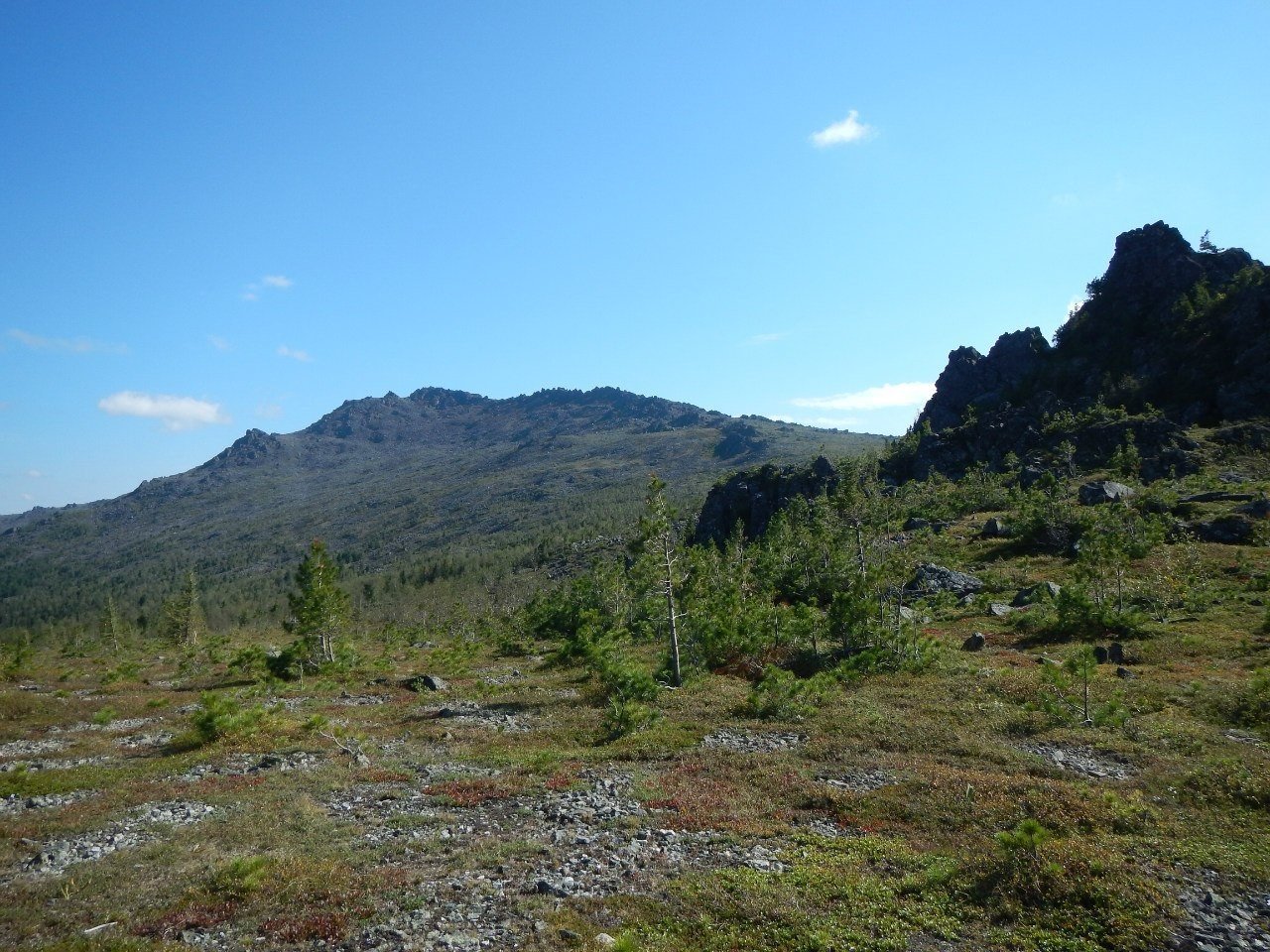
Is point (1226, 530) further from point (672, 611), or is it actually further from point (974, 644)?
point (672, 611)

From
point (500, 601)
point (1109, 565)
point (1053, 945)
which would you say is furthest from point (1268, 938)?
point (500, 601)

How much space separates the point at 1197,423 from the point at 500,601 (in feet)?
443

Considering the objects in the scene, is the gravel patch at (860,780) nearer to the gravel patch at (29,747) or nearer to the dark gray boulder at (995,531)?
the gravel patch at (29,747)

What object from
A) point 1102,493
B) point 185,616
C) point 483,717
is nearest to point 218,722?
point 483,717

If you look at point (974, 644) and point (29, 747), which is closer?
point (29, 747)

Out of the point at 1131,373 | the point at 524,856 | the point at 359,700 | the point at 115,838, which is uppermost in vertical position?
the point at 1131,373

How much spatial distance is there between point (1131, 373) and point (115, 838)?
15905 centimetres

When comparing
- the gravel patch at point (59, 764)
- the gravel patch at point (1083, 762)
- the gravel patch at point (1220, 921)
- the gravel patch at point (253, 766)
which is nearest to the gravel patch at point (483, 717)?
the gravel patch at point (253, 766)

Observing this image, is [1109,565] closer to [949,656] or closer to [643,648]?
[949,656]

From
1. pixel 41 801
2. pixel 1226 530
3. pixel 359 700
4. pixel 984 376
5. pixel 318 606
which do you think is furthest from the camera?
pixel 984 376

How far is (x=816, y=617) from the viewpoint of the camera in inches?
1593

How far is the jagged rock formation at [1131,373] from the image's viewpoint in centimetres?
10412

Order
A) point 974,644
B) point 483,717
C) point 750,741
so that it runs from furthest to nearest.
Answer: point 974,644
point 483,717
point 750,741

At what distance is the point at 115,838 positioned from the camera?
54.6ft
